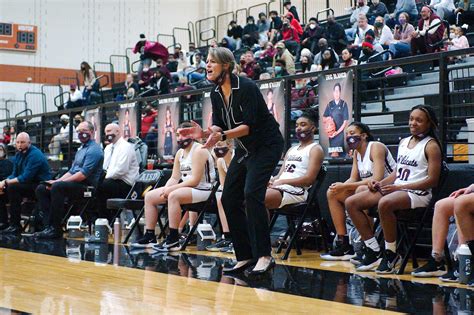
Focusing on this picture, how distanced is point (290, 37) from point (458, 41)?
5535 mm

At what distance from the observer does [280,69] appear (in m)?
13.4

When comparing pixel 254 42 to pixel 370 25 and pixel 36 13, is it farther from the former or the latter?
pixel 36 13

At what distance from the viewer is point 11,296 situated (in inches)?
188

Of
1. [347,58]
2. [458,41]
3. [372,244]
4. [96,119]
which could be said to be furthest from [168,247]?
[458,41]

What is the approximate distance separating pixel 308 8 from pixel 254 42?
279 centimetres

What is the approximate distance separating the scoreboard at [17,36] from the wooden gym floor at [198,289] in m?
16.1

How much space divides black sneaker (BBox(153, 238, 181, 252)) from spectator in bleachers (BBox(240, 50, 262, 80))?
19.8ft

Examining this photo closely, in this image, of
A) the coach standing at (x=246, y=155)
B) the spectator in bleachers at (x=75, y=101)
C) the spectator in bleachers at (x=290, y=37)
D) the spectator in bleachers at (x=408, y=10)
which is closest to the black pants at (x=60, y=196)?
the coach standing at (x=246, y=155)

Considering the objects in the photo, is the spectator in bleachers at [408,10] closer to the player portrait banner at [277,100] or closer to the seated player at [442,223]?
the player portrait banner at [277,100]

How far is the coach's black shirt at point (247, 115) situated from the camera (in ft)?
18.5

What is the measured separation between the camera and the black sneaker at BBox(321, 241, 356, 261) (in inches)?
283

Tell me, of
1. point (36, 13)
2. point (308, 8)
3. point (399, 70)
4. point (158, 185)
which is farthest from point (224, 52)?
point (36, 13)

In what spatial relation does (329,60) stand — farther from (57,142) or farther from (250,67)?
(57,142)

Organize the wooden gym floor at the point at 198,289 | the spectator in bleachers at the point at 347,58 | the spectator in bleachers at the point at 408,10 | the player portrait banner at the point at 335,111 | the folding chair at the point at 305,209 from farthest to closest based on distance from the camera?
the spectator in bleachers at the point at 408,10 → the spectator in bleachers at the point at 347,58 → the player portrait banner at the point at 335,111 → the folding chair at the point at 305,209 → the wooden gym floor at the point at 198,289
